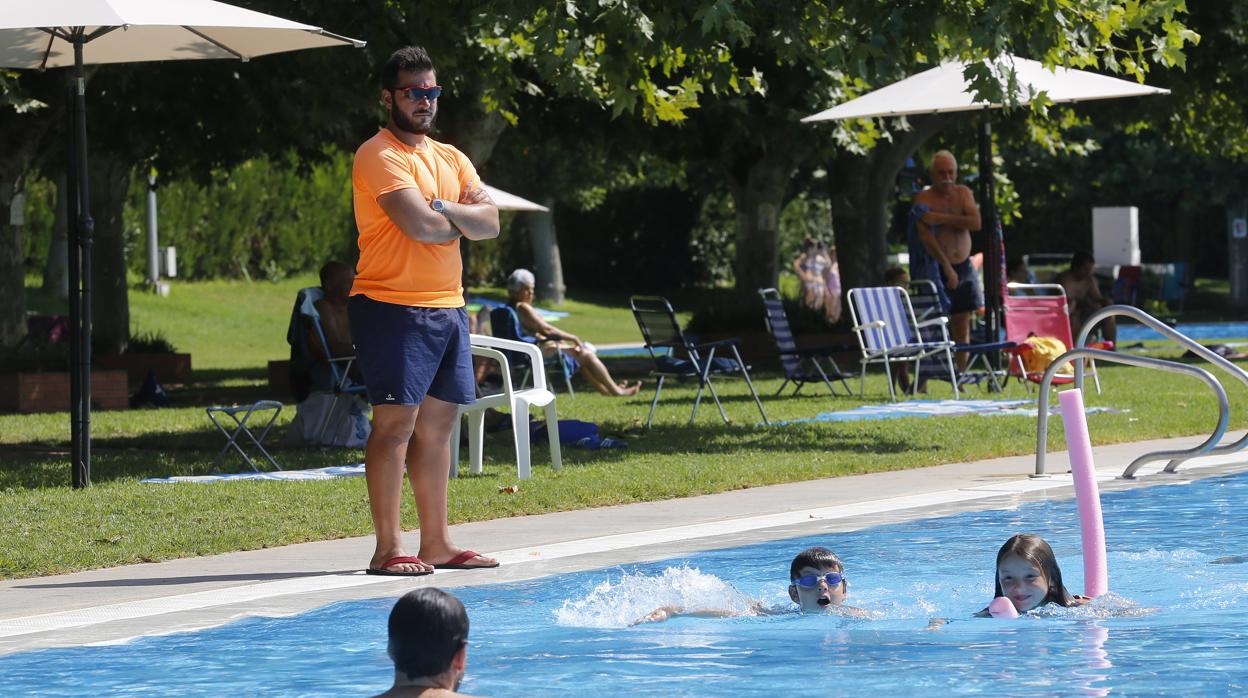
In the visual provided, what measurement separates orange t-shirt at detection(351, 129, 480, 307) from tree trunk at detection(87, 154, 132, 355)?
16957 mm

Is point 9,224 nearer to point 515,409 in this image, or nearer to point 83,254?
point 83,254

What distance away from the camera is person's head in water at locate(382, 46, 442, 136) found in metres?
7.45

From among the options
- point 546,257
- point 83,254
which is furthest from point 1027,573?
point 546,257

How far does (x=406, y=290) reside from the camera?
747 cm

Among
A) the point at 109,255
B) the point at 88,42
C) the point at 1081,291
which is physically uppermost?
the point at 88,42

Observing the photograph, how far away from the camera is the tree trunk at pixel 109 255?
23.9 meters

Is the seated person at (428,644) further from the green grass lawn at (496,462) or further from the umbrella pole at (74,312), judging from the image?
the umbrella pole at (74,312)

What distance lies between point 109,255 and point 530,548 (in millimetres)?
17696

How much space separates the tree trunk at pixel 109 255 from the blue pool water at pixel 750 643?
17.4 metres

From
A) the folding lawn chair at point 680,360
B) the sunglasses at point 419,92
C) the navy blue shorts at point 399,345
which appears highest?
A: the sunglasses at point 419,92

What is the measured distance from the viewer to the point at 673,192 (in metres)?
48.3

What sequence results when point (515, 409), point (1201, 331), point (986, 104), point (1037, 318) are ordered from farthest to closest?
1. point (1201, 331)
2. point (1037, 318)
3. point (986, 104)
4. point (515, 409)

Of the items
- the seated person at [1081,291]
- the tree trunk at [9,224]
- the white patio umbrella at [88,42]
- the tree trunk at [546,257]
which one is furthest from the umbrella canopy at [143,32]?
the tree trunk at [546,257]

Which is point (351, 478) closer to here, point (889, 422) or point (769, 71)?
point (889, 422)
